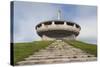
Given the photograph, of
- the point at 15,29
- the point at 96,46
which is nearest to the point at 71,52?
the point at 96,46

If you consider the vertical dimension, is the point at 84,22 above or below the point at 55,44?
above

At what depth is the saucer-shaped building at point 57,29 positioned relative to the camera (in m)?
2.62

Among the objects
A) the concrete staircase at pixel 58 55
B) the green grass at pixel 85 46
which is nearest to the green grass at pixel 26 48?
the concrete staircase at pixel 58 55

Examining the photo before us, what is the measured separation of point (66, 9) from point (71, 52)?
0.57m

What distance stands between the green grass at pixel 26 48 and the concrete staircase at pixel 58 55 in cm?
5

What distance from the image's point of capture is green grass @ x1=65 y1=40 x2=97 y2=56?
276 cm

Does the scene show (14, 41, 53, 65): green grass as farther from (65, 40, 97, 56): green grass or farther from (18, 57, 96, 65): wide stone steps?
(65, 40, 97, 56): green grass

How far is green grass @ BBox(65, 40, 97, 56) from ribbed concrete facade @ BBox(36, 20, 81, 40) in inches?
2.5

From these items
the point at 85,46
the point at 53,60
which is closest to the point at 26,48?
the point at 53,60

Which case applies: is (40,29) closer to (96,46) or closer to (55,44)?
(55,44)

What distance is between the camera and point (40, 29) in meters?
2.60

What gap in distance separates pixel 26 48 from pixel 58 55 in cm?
43

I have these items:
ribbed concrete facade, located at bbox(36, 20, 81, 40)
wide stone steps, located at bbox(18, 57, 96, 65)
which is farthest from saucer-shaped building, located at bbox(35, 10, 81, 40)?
wide stone steps, located at bbox(18, 57, 96, 65)
